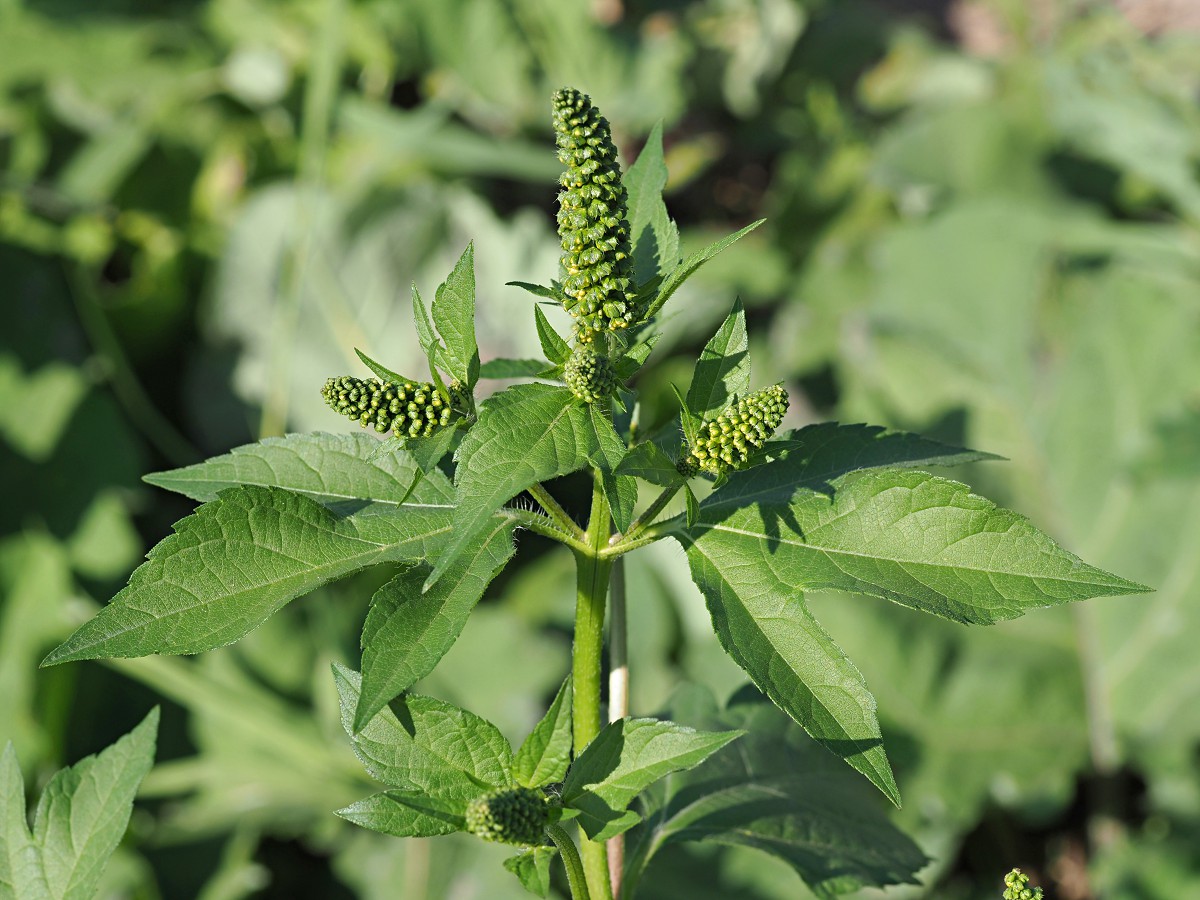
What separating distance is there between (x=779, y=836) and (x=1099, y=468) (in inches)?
76.1

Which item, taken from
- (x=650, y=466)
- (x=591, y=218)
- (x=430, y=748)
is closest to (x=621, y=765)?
(x=430, y=748)

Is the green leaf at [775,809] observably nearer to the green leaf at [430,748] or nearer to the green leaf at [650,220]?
the green leaf at [430,748]

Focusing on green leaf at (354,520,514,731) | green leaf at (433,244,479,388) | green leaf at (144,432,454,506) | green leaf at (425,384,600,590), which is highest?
green leaf at (433,244,479,388)

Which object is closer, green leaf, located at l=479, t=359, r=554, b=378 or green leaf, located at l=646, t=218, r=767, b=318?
green leaf, located at l=646, t=218, r=767, b=318

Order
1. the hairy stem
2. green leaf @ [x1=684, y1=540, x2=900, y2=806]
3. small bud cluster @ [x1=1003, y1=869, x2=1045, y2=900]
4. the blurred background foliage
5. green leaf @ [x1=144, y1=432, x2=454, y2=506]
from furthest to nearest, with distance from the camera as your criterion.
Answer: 1. the blurred background foliage
2. the hairy stem
3. green leaf @ [x1=144, y1=432, x2=454, y2=506]
4. green leaf @ [x1=684, y1=540, x2=900, y2=806]
5. small bud cluster @ [x1=1003, y1=869, x2=1045, y2=900]

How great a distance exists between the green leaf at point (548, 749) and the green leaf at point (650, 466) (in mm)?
220

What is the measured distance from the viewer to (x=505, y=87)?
377cm

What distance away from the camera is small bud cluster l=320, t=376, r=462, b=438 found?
3.14 feet

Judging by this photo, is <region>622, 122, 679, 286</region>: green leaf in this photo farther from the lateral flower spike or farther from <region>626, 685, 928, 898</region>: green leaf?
<region>626, 685, 928, 898</region>: green leaf

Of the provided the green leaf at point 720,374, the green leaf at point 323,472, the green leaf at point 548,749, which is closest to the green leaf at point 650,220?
the green leaf at point 720,374

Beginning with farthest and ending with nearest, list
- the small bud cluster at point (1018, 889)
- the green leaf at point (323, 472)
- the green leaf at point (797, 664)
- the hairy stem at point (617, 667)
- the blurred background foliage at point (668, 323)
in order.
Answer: the blurred background foliage at point (668, 323) → the hairy stem at point (617, 667) → the green leaf at point (323, 472) → the green leaf at point (797, 664) → the small bud cluster at point (1018, 889)

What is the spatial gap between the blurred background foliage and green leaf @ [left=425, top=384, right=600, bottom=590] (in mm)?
1141

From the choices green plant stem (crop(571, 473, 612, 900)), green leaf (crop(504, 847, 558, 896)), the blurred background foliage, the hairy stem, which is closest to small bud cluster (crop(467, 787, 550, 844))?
green leaf (crop(504, 847, 558, 896))

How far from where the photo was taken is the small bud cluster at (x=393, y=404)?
956mm
